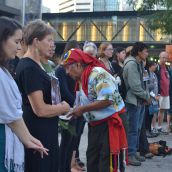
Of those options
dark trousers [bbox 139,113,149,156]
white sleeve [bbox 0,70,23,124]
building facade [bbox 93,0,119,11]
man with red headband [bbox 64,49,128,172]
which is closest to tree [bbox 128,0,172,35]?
dark trousers [bbox 139,113,149,156]

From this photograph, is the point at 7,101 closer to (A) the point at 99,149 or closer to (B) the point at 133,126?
(A) the point at 99,149

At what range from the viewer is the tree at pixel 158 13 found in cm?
1220

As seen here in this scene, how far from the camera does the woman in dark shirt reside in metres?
3.38

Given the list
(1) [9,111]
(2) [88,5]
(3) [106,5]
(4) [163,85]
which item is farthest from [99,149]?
(2) [88,5]

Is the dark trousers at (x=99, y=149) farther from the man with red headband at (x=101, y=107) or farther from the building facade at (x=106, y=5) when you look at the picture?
the building facade at (x=106, y=5)

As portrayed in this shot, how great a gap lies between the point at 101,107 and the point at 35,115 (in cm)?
89

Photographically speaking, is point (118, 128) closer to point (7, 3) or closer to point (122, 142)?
point (122, 142)

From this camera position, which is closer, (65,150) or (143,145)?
(65,150)

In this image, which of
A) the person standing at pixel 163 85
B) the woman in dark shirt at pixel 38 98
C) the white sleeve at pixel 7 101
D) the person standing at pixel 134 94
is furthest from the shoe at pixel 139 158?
the white sleeve at pixel 7 101

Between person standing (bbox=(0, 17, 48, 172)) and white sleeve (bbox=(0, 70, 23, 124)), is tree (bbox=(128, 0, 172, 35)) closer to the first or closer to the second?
person standing (bbox=(0, 17, 48, 172))

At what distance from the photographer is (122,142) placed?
169 inches

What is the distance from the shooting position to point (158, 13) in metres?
12.7

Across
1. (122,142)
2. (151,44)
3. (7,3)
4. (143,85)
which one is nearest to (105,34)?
(151,44)

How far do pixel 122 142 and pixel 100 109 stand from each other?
16.5 inches
